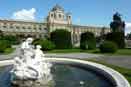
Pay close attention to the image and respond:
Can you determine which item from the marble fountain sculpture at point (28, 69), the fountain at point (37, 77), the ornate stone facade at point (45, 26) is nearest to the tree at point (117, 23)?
the ornate stone facade at point (45, 26)

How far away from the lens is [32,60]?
33.1 feet

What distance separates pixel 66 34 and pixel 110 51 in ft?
36.8

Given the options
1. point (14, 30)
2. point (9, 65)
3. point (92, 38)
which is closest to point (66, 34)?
point (92, 38)

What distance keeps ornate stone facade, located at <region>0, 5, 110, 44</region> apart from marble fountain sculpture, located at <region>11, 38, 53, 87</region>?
6348 centimetres

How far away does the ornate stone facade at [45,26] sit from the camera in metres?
74.3

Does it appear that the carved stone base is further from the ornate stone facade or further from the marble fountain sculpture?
the ornate stone facade

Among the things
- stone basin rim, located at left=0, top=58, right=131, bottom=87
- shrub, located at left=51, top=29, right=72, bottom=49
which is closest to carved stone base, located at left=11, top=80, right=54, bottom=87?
stone basin rim, located at left=0, top=58, right=131, bottom=87

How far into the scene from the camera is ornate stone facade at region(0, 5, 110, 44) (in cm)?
7431

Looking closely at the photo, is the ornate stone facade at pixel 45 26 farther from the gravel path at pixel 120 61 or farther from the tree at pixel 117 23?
the gravel path at pixel 120 61

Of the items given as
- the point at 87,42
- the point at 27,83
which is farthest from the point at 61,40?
the point at 27,83

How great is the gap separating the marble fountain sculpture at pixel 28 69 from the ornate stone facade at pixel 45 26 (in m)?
63.5

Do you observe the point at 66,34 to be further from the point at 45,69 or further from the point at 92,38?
the point at 45,69

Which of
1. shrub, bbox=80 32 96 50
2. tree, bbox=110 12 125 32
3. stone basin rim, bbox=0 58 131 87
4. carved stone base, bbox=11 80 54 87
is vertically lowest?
carved stone base, bbox=11 80 54 87

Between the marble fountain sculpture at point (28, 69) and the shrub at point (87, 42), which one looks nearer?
the marble fountain sculpture at point (28, 69)
